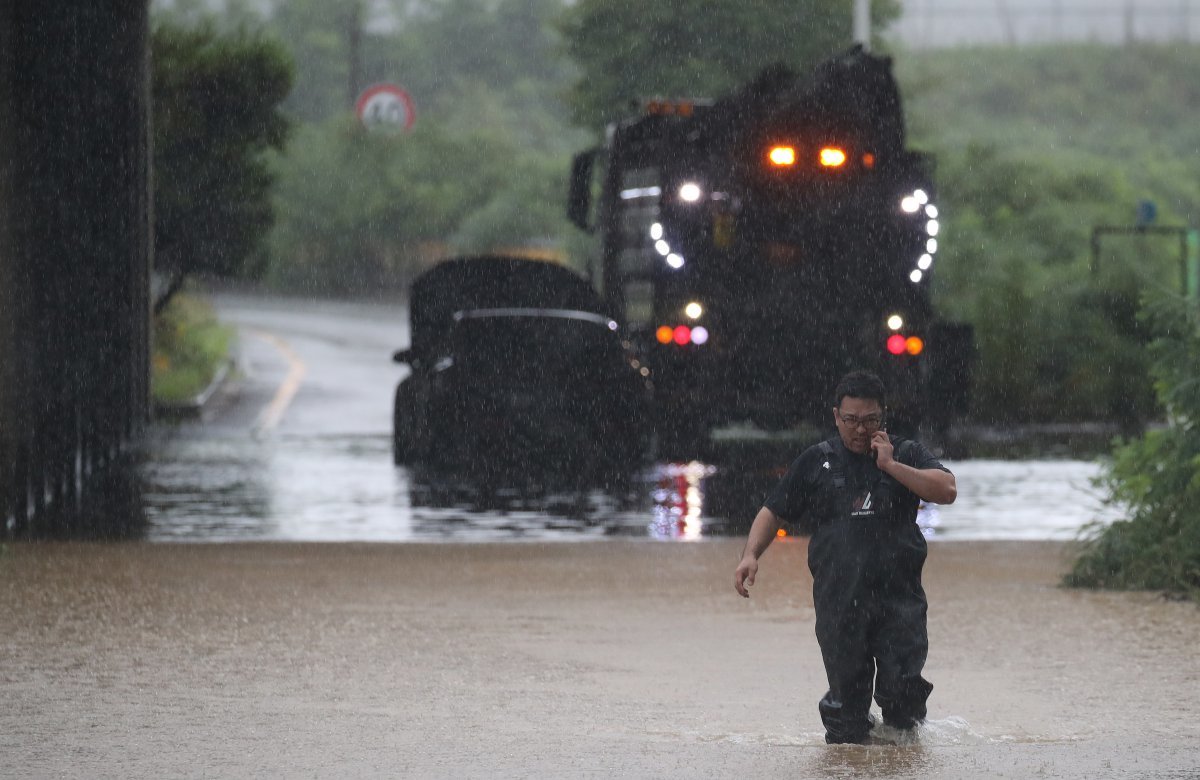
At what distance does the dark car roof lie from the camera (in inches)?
1066

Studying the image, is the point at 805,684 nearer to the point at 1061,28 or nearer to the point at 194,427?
the point at 194,427

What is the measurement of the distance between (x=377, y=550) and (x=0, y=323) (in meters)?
3.95

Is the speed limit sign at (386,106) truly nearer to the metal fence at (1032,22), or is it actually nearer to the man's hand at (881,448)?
the metal fence at (1032,22)

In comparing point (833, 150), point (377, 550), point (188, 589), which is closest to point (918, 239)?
point (833, 150)

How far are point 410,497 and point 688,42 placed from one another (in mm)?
27667

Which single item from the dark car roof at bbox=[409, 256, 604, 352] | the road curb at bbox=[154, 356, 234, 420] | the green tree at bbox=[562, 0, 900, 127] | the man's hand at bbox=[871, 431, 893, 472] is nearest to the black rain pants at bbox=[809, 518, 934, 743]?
the man's hand at bbox=[871, 431, 893, 472]

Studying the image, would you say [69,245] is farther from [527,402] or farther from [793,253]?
[793,253]

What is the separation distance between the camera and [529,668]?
10.2m

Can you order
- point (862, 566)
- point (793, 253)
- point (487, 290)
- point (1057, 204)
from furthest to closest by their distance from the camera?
point (1057, 204)
point (487, 290)
point (793, 253)
point (862, 566)

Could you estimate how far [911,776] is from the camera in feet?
24.8

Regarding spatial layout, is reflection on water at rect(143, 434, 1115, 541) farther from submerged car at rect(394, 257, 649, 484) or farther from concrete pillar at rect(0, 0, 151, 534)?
concrete pillar at rect(0, 0, 151, 534)

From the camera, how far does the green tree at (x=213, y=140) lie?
34219 millimetres

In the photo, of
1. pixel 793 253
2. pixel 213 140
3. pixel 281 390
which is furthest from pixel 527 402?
pixel 213 140

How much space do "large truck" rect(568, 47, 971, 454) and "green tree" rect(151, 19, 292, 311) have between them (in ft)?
39.9
